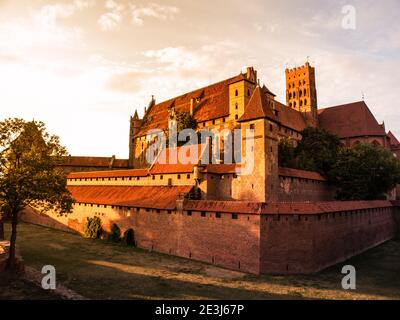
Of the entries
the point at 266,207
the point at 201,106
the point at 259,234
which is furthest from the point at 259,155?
the point at 201,106

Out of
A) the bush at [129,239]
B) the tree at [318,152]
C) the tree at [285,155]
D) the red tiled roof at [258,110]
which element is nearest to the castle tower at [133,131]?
the bush at [129,239]

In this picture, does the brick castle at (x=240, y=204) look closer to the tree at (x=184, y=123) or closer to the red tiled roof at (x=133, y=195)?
the red tiled roof at (x=133, y=195)

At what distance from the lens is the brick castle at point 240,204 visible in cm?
2061

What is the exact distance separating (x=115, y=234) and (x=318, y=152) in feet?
88.4

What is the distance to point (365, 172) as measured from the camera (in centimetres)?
3394

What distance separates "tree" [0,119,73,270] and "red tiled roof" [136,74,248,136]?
2591cm

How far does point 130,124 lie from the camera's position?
61281 mm

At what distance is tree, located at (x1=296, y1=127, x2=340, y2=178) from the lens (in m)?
36.3

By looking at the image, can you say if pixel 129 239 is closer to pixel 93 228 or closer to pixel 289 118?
pixel 93 228

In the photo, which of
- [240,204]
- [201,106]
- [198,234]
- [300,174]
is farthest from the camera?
[201,106]

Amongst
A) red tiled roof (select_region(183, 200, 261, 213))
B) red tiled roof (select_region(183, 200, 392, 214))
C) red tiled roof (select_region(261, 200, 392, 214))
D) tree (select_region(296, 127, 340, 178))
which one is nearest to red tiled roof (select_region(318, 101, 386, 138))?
tree (select_region(296, 127, 340, 178))

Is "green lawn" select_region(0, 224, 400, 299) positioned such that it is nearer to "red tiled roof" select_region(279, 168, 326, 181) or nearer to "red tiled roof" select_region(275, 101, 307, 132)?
"red tiled roof" select_region(279, 168, 326, 181)

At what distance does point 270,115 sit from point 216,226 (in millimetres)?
11642
